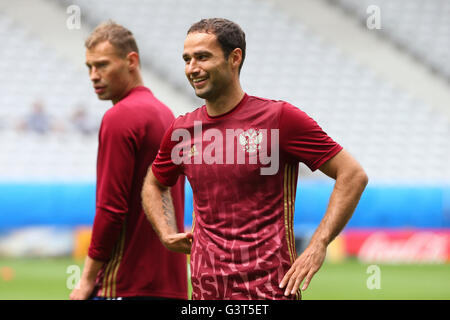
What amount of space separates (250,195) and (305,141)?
10.7 inches

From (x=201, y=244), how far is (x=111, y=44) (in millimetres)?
1201

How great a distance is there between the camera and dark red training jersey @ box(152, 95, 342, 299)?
2.65m

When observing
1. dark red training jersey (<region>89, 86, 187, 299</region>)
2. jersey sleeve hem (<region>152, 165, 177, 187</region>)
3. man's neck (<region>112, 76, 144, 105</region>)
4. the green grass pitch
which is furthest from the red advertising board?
jersey sleeve hem (<region>152, 165, 177, 187</region>)

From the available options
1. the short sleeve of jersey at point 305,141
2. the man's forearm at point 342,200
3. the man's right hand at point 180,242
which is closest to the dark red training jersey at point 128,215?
the man's right hand at point 180,242

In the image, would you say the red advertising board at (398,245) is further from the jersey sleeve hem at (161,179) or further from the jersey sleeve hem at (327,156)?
the jersey sleeve hem at (327,156)

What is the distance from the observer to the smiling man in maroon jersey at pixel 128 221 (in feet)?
10.7

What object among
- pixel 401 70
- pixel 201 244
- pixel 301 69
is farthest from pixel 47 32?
pixel 201 244

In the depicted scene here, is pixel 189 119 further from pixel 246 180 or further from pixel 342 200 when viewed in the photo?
pixel 342 200

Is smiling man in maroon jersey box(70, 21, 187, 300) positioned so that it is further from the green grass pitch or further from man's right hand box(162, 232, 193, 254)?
the green grass pitch

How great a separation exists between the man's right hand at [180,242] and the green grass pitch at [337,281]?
208 inches

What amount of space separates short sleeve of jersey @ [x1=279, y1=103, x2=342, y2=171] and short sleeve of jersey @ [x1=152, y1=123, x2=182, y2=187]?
48cm

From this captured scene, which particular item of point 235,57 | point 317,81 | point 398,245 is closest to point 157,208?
point 235,57

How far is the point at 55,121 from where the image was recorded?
1463cm

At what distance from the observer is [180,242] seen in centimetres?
294
